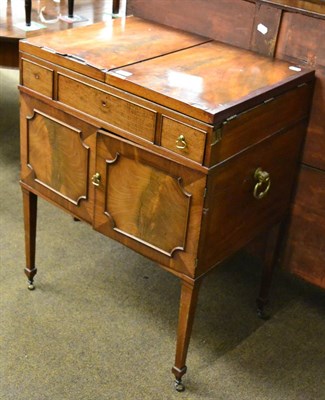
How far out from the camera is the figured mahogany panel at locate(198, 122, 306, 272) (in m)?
1.52

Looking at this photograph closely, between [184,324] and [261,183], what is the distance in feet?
1.24

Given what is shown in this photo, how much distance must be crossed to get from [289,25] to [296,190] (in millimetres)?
413

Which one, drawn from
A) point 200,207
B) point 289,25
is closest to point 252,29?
point 289,25

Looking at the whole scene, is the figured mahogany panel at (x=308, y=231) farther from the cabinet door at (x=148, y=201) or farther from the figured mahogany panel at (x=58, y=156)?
the figured mahogany panel at (x=58, y=156)

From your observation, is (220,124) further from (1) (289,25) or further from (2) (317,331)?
(2) (317,331)

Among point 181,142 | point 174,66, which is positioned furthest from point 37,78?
point 181,142

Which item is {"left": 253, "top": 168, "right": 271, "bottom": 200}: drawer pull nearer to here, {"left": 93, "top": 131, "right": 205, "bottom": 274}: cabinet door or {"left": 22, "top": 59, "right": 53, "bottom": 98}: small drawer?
{"left": 93, "top": 131, "right": 205, "bottom": 274}: cabinet door

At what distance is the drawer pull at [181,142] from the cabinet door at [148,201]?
4 centimetres

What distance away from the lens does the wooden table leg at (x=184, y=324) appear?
1.62m

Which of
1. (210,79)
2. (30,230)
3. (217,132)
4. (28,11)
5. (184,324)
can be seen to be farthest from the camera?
(28,11)

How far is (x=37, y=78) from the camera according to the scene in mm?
1716

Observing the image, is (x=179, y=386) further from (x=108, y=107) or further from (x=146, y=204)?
(x=108, y=107)

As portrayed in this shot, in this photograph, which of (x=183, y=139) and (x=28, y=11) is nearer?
(x=183, y=139)

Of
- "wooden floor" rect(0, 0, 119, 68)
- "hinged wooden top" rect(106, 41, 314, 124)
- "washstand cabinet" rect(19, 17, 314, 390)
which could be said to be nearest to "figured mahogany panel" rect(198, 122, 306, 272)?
"washstand cabinet" rect(19, 17, 314, 390)
